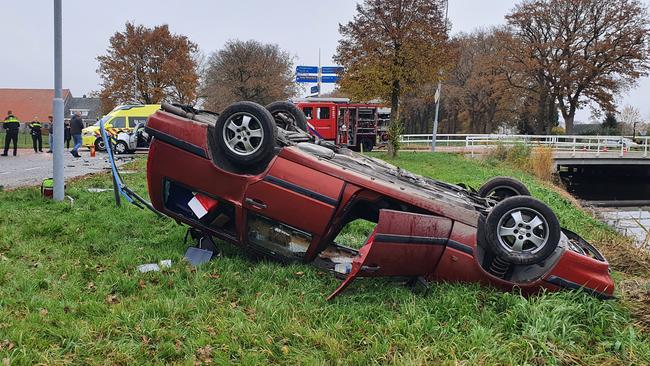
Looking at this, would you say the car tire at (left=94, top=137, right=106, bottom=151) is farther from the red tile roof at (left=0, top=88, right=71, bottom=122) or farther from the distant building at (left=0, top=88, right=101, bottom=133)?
the red tile roof at (left=0, top=88, right=71, bottom=122)

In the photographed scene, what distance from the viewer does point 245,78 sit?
44375 mm

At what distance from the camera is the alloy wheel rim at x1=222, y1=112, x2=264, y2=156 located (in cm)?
432

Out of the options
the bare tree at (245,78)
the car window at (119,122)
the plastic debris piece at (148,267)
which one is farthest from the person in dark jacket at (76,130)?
the bare tree at (245,78)

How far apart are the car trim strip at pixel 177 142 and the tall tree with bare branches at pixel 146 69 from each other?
1461 inches

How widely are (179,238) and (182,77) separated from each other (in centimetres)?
3679

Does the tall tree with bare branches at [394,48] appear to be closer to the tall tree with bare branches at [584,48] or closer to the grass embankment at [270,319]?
the grass embankment at [270,319]

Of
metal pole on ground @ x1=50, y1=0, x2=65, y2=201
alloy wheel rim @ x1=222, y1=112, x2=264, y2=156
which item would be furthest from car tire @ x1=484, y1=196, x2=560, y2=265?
metal pole on ground @ x1=50, y1=0, x2=65, y2=201

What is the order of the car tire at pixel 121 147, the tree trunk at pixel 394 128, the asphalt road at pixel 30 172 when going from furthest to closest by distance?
1. the car tire at pixel 121 147
2. the tree trunk at pixel 394 128
3. the asphalt road at pixel 30 172

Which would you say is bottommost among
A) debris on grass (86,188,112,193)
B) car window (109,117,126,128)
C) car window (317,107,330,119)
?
debris on grass (86,188,112,193)

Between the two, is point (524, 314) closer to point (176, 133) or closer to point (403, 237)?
point (403, 237)

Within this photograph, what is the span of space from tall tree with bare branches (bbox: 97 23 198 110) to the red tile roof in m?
36.4

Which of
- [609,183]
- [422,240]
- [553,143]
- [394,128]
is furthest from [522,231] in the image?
[609,183]

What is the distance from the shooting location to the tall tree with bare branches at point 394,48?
767 inches

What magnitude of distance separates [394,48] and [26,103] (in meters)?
69.5
